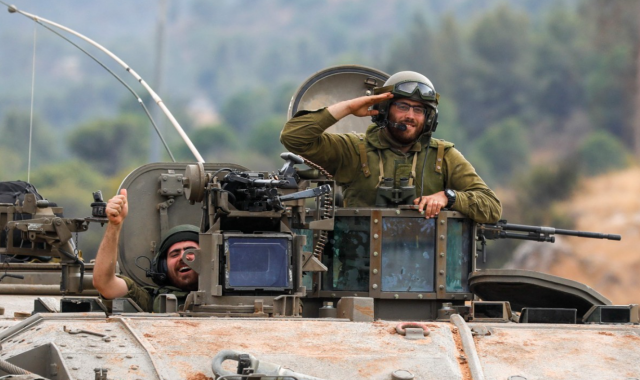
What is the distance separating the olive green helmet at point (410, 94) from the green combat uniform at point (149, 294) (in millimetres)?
2230

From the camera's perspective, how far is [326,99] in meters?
14.1

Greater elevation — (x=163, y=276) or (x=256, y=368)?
(x=163, y=276)

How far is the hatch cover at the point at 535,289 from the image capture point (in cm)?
1154

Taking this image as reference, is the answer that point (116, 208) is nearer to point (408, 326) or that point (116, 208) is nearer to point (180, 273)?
point (180, 273)

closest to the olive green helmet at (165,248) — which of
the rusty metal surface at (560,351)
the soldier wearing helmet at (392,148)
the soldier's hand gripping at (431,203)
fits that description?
the soldier wearing helmet at (392,148)

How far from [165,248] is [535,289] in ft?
9.96

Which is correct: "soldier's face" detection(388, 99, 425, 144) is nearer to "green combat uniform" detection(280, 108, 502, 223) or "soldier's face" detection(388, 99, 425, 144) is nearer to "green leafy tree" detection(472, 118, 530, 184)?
"green combat uniform" detection(280, 108, 502, 223)

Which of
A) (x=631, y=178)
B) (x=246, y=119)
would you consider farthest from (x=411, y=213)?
(x=246, y=119)

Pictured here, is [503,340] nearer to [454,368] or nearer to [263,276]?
[454,368]

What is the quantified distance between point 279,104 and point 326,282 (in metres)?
80.7

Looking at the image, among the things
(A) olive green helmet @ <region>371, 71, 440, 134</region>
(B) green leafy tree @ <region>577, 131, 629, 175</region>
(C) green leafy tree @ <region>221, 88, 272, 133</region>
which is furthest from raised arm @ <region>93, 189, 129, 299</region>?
(C) green leafy tree @ <region>221, 88, 272, 133</region>

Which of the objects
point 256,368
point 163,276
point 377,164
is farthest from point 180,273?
point 256,368

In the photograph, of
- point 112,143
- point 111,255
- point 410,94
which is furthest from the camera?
point 112,143

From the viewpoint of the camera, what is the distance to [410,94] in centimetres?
1260
